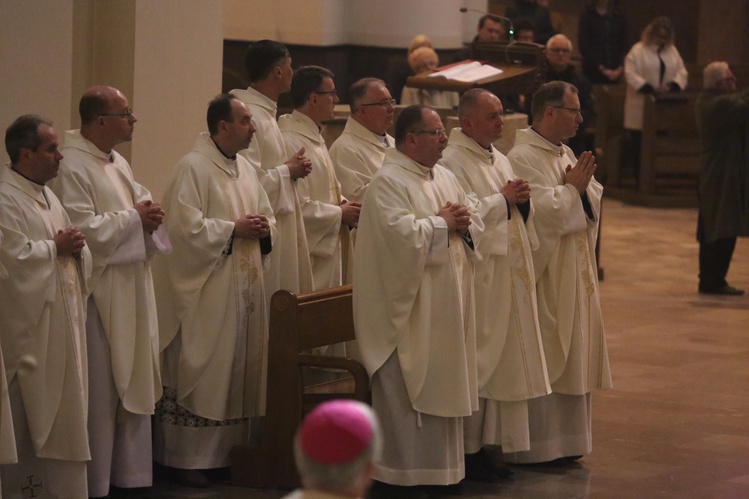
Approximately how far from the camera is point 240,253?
624cm

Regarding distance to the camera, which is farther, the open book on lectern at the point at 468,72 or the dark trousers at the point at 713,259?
the dark trousers at the point at 713,259

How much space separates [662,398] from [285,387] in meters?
2.94

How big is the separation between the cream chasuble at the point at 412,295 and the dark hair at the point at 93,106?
1203mm

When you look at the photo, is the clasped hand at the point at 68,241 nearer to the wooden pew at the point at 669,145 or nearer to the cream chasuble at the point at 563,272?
the cream chasuble at the point at 563,272

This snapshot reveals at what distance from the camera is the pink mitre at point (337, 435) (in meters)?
2.38

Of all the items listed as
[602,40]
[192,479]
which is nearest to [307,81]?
[192,479]

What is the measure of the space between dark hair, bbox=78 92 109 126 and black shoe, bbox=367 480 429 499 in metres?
2.02

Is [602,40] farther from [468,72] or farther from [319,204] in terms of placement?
[319,204]

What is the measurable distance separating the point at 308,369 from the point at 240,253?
100 centimetres

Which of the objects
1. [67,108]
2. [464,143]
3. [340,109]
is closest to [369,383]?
[464,143]

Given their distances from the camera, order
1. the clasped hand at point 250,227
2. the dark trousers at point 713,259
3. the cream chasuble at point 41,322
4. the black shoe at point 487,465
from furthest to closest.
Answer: the dark trousers at point 713,259 < the black shoe at point 487,465 < the clasped hand at point 250,227 < the cream chasuble at point 41,322

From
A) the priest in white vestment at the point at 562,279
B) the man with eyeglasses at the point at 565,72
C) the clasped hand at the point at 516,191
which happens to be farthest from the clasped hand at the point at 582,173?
the man with eyeglasses at the point at 565,72

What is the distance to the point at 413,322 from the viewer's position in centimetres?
594

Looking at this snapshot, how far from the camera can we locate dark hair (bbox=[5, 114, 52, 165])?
5.28 m
